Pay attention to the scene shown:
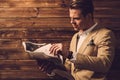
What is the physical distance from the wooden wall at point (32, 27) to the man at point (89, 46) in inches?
20.8

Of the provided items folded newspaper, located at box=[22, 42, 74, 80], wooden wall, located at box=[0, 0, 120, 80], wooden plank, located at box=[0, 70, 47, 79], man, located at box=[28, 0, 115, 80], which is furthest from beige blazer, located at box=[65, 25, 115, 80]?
wooden plank, located at box=[0, 70, 47, 79]

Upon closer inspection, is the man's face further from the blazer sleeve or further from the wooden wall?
the wooden wall

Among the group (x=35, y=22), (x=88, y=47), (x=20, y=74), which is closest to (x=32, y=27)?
(x=35, y=22)

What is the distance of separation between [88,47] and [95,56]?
91 mm

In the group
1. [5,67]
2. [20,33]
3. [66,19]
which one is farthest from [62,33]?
[5,67]

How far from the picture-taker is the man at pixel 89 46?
8.23 ft

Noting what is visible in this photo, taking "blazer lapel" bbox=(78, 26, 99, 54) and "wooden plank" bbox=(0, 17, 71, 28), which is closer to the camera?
"blazer lapel" bbox=(78, 26, 99, 54)

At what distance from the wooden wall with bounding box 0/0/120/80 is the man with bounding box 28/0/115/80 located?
1.73ft

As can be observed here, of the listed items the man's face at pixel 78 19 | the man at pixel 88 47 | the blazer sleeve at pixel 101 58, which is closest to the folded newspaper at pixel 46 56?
the man at pixel 88 47

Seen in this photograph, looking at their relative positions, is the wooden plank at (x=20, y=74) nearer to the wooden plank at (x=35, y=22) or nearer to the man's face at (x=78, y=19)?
the wooden plank at (x=35, y=22)

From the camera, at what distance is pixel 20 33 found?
11.4 feet

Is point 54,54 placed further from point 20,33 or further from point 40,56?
point 20,33

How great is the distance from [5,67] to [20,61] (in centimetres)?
18

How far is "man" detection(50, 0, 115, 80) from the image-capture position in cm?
251
